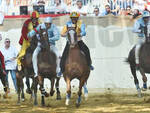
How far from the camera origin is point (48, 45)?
11781 millimetres

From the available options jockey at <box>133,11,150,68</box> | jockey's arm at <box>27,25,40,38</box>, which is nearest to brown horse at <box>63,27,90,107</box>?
jockey's arm at <box>27,25,40,38</box>

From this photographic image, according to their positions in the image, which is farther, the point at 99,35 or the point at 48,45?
the point at 99,35

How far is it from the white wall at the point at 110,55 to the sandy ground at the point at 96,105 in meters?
0.59

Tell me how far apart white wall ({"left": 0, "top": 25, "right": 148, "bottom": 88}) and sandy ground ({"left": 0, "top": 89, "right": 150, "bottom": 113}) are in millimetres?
586

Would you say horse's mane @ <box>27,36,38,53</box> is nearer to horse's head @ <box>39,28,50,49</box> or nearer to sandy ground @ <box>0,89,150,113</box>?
horse's head @ <box>39,28,50,49</box>

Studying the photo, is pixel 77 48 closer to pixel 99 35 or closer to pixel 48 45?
pixel 48 45

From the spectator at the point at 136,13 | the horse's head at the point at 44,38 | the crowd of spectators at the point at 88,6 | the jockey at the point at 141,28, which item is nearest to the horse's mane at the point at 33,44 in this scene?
the horse's head at the point at 44,38

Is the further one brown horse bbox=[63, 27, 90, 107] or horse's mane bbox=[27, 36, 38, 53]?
horse's mane bbox=[27, 36, 38, 53]

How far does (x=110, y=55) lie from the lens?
15.9 m

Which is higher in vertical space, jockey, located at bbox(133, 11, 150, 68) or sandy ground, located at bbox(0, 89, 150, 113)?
jockey, located at bbox(133, 11, 150, 68)

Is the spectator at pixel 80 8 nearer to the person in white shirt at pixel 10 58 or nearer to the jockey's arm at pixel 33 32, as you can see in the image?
the person in white shirt at pixel 10 58

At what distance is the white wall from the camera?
52.0ft

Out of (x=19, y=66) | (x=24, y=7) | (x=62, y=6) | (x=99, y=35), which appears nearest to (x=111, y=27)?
(x=99, y=35)

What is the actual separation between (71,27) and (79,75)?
1186mm
